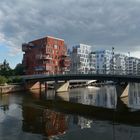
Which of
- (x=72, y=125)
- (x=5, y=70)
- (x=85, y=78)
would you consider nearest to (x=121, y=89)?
(x=85, y=78)

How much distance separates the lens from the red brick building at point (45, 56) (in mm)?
132625

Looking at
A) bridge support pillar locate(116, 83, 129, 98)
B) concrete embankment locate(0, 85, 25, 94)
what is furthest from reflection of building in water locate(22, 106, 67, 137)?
concrete embankment locate(0, 85, 25, 94)

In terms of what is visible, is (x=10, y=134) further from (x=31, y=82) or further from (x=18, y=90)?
(x=31, y=82)

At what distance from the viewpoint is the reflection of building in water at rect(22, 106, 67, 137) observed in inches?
1432

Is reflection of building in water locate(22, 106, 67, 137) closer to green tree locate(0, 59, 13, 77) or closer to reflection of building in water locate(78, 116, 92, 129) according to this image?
reflection of building in water locate(78, 116, 92, 129)

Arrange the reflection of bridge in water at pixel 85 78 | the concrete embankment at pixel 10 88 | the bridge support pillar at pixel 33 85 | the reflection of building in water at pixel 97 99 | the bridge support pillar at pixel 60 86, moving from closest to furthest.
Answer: the reflection of building in water at pixel 97 99, the reflection of bridge in water at pixel 85 78, the concrete embankment at pixel 10 88, the bridge support pillar at pixel 60 86, the bridge support pillar at pixel 33 85

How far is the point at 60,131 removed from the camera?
119ft

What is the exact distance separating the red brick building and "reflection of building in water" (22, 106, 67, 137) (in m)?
81.7

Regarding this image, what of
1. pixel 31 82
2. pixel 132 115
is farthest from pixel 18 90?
pixel 132 115

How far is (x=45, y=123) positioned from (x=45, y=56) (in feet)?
304

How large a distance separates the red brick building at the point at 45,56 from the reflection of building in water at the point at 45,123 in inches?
3217

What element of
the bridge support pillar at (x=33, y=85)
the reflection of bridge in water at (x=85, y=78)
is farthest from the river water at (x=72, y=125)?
the bridge support pillar at (x=33, y=85)

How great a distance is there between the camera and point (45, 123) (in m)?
41.3

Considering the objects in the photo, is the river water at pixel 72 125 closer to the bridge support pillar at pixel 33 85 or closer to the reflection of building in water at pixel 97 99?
the reflection of building in water at pixel 97 99
